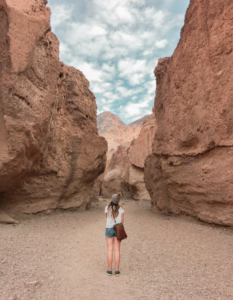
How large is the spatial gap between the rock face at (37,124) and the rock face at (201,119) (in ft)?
13.2

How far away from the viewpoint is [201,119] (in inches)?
222

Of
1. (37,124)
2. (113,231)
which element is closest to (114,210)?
(113,231)

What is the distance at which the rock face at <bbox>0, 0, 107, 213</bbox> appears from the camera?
5133 mm

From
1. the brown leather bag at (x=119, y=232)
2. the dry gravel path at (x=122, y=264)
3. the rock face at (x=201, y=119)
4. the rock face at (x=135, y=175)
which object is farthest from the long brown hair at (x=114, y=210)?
the rock face at (x=135, y=175)

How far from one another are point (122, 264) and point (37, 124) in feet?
14.6

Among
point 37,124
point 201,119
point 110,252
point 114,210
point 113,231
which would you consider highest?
point 201,119

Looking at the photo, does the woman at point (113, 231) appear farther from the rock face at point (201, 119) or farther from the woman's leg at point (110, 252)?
the rock face at point (201, 119)

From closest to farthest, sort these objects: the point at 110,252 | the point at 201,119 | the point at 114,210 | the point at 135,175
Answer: the point at 110,252
the point at 114,210
the point at 201,119
the point at 135,175

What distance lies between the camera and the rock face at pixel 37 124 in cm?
513

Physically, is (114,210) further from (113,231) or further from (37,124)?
(37,124)

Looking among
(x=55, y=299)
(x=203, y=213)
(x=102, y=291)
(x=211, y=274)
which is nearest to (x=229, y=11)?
(x=203, y=213)

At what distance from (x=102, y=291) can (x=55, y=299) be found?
1.98 feet

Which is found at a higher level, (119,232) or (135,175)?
(135,175)

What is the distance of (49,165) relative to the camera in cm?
740
